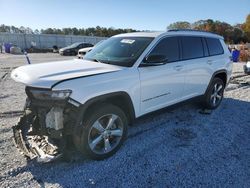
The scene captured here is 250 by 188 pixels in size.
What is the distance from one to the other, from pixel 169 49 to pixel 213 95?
2230 millimetres

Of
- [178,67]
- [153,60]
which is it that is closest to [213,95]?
[178,67]

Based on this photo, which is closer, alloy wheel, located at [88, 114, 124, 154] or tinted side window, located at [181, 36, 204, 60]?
alloy wheel, located at [88, 114, 124, 154]

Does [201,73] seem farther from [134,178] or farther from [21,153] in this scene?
[21,153]

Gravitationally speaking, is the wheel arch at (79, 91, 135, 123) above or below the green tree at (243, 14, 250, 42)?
below

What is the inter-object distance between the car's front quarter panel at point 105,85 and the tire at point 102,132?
28 centimetres

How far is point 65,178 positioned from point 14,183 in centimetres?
Result: 64

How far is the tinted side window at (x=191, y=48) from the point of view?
5168 millimetres

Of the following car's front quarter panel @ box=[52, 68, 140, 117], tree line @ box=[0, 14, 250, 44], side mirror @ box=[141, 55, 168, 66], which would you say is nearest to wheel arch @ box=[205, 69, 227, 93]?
side mirror @ box=[141, 55, 168, 66]

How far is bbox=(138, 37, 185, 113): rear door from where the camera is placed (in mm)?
4254

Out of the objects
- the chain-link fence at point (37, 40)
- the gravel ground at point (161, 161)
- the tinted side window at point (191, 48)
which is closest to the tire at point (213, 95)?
the gravel ground at point (161, 161)

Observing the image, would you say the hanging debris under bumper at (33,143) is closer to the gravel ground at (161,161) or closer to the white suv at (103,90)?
the white suv at (103,90)

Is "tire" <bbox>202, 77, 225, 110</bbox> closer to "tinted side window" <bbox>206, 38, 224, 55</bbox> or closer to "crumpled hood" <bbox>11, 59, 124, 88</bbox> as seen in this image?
"tinted side window" <bbox>206, 38, 224, 55</bbox>

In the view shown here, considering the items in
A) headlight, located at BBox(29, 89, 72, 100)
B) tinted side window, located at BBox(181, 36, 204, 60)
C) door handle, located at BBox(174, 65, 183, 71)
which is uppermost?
tinted side window, located at BBox(181, 36, 204, 60)

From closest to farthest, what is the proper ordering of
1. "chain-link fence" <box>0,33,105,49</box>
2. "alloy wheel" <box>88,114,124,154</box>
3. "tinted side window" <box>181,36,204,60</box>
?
"alloy wheel" <box>88,114,124,154</box> < "tinted side window" <box>181,36,204,60</box> < "chain-link fence" <box>0,33,105,49</box>
